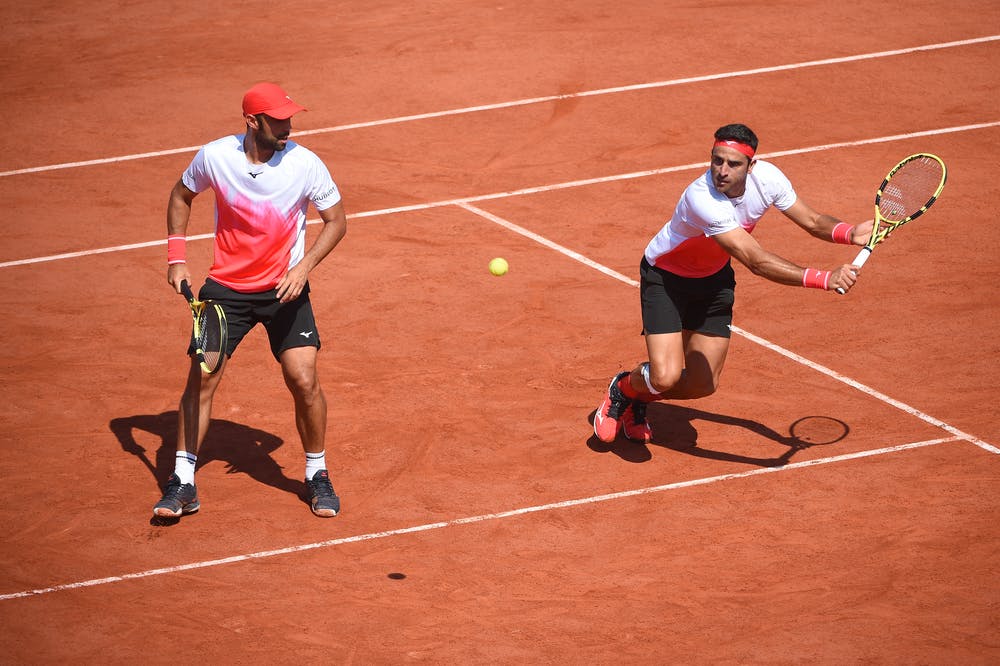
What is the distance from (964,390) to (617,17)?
35.4 feet

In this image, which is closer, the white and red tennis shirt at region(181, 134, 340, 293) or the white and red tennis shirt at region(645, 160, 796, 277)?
the white and red tennis shirt at region(181, 134, 340, 293)

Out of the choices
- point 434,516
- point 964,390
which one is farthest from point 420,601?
point 964,390

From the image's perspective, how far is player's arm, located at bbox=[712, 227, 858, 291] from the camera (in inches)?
279

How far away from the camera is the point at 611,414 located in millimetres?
8656

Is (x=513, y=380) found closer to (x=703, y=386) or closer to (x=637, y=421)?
(x=637, y=421)

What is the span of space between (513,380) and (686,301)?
1647 mm

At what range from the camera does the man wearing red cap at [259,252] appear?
7.61m

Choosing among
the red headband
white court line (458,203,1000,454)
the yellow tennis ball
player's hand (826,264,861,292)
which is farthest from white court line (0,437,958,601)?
the yellow tennis ball

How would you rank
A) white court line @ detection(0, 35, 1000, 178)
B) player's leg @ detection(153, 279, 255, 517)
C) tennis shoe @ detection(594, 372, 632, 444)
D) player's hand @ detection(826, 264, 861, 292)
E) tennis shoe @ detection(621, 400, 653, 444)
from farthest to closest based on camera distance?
white court line @ detection(0, 35, 1000, 178) < tennis shoe @ detection(621, 400, 653, 444) < tennis shoe @ detection(594, 372, 632, 444) < player's leg @ detection(153, 279, 255, 517) < player's hand @ detection(826, 264, 861, 292)

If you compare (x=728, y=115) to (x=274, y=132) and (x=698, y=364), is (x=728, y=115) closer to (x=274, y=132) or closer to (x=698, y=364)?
(x=698, y=364)

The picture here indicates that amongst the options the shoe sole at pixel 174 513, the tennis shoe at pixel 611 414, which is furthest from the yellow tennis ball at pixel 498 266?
the shoe sole at pixel 174 513

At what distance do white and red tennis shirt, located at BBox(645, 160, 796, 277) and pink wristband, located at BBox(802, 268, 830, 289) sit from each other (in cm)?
62

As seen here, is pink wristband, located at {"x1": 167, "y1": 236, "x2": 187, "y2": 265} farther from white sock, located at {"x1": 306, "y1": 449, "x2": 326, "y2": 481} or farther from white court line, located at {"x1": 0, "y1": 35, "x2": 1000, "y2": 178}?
white court line, located at {"x1": 0, "y1": 35, "x2": 1000, "y2": 178}

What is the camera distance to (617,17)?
61.4 ft
